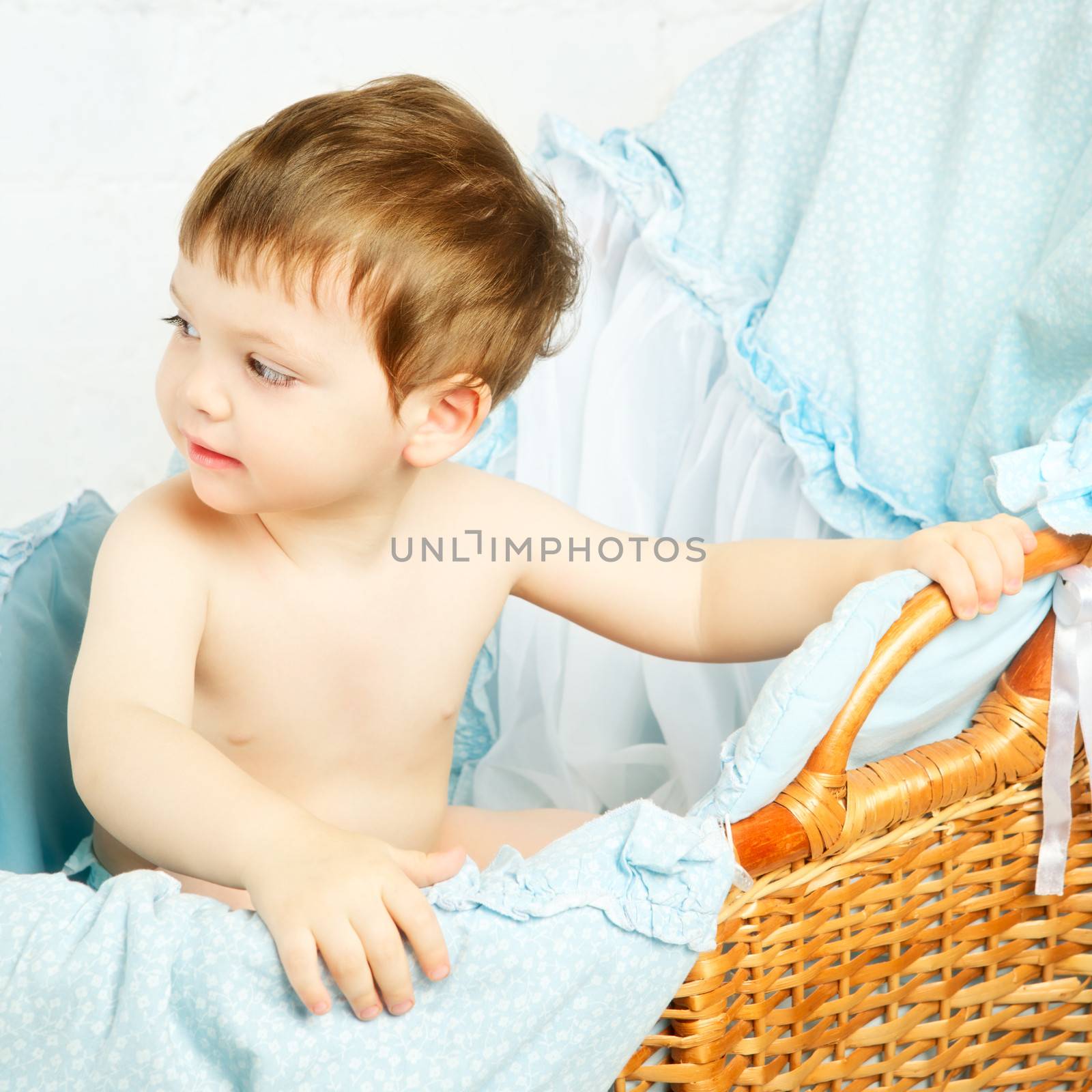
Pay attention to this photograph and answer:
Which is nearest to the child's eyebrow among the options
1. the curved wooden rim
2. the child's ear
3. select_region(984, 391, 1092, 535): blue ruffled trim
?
the child's ear

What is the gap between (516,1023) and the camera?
0.60 m

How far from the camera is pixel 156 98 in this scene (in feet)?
5.35

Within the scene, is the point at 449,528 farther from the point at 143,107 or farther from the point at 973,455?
the point at 143,107

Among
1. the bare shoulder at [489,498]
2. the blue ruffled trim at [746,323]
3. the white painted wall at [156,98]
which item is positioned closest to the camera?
the bare shoulder at [489,498]

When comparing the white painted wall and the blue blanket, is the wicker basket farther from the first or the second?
the white painted wall

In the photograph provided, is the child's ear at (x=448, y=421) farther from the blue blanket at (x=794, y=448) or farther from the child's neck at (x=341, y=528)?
the blue blanket at (x=794, y=448)

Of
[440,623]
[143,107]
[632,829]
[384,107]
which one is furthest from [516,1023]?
[143,107]

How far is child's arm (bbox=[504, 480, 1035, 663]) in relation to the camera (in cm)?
93

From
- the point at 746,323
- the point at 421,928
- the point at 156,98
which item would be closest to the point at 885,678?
the point at 421,928

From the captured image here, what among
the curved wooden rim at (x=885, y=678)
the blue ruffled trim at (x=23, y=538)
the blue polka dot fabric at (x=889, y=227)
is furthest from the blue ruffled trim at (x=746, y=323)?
the blue ruffled trim at (x=23, y=538)

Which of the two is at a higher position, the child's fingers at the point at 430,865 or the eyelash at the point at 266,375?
the eyelash at the point at 266,375

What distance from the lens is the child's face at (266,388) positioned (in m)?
0.75

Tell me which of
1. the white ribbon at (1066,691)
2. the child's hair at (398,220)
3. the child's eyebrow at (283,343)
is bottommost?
the white ribbon at (1066,691)

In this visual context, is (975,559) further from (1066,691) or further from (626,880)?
(626,880)
